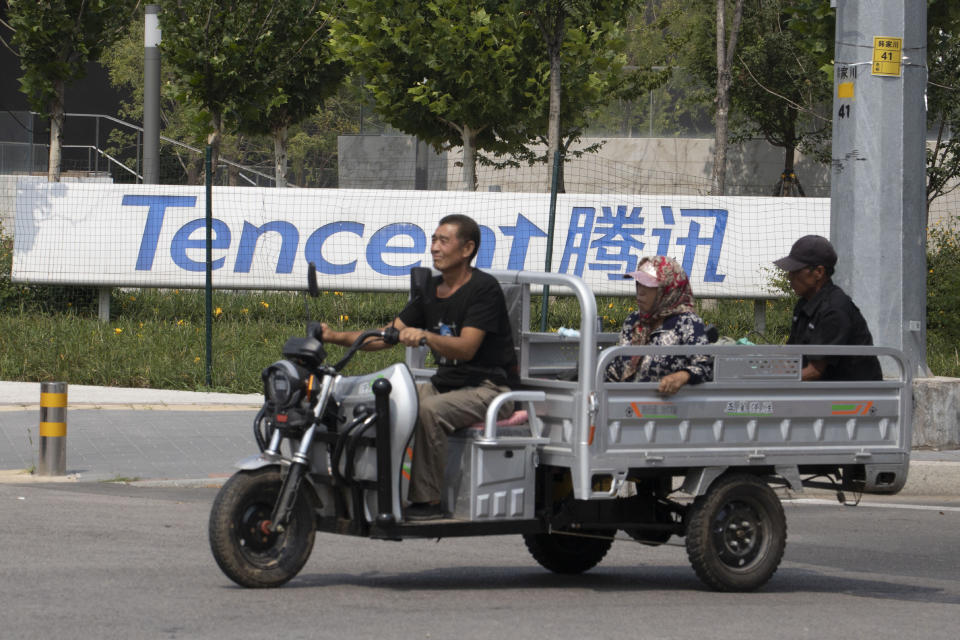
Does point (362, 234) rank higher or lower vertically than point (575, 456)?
higher

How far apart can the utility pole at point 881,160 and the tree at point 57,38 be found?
686 inches

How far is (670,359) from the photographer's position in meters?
7.61

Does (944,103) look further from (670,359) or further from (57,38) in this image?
(670,359)

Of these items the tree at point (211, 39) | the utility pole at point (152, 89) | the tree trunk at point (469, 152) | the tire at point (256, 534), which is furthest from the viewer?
the tree trunk at point (469, 152)

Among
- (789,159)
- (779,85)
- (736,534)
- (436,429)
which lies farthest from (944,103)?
(436,429)

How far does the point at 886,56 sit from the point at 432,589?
7.19m

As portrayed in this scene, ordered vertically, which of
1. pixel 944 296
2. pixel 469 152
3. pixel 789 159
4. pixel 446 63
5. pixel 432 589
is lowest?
pixel 432 589

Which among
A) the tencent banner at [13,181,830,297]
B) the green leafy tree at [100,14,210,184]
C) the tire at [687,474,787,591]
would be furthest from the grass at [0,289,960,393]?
the green leafy tree at [100,14,210,184]

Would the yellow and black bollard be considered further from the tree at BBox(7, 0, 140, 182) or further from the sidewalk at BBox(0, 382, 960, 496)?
the tree at BBox(7, 0, 140, 182)

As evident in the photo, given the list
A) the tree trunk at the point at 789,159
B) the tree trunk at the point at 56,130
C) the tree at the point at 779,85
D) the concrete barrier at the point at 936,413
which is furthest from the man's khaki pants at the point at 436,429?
the tree trunk at the point at 789,159

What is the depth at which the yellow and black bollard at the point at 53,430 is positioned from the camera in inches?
441

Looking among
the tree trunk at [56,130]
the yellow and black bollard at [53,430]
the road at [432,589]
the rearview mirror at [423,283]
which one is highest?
the tree trunk at [56,130]

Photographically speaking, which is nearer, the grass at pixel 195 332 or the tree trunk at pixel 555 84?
the grass at pixel 195 332

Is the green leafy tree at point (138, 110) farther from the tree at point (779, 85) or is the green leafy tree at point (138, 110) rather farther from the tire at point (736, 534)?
the tire at point (736, 534)
